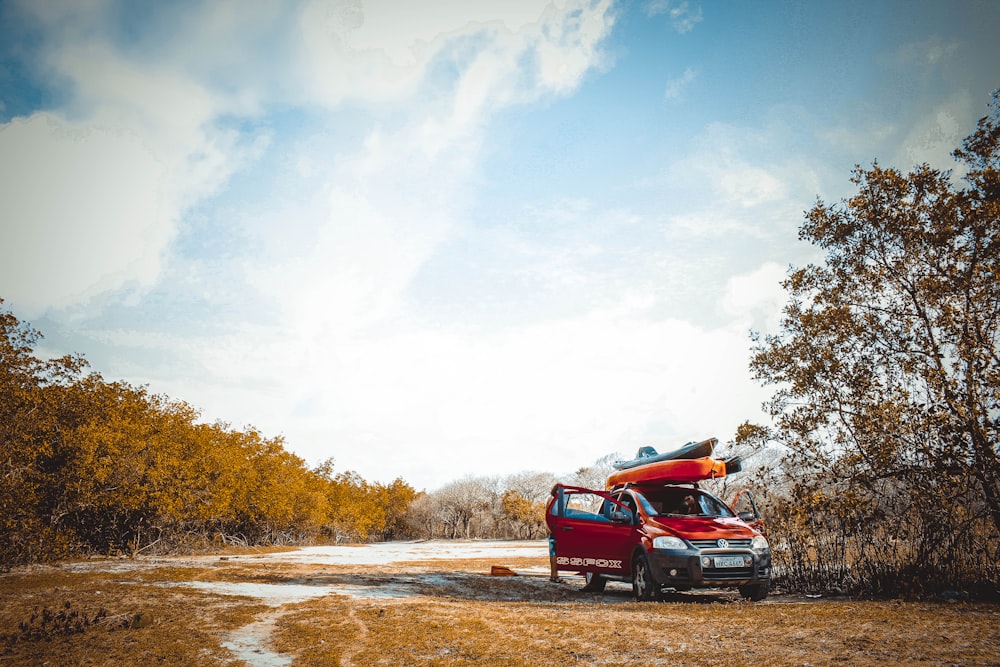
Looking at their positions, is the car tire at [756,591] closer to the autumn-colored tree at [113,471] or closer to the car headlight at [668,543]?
the car headlight at [668,543]

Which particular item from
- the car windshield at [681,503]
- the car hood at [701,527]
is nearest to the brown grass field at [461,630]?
the car hood at [701,527]

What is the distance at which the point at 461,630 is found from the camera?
6156mm

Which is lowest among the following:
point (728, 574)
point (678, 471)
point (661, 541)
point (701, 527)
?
point (728, 574)

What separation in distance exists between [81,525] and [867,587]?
2515 cm

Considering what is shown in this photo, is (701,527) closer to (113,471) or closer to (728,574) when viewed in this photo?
(728,574)

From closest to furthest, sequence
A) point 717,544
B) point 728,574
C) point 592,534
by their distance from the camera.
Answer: point 728,574
point 717,544
point 592,534

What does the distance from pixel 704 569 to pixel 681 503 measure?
1.86m

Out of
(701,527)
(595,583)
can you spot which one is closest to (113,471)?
(595,583)

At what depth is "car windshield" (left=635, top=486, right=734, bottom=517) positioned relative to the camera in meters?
9.84

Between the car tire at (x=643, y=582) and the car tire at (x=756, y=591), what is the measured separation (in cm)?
150

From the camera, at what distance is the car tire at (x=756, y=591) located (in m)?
8.80

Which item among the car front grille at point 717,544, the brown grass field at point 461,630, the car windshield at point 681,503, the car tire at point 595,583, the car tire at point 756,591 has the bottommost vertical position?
the car tire at point 595,583

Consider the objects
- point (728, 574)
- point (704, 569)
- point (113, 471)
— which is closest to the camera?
point (704, 569)

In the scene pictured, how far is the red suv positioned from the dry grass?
1.47ft
